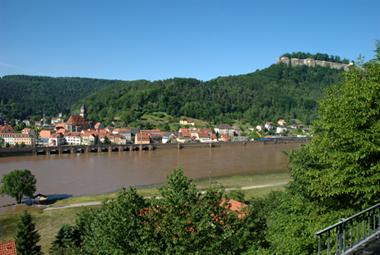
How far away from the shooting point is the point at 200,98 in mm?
110750

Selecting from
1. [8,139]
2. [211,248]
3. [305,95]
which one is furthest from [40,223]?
[305,95]

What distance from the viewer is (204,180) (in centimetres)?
3200

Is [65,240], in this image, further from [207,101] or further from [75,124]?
[207,101]

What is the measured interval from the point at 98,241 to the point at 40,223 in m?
14.6

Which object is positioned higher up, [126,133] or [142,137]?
[126,133]

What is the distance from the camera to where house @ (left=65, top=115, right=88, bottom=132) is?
82.0 metres

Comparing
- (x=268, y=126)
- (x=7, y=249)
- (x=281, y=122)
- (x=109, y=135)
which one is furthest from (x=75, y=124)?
(x=7, y=249)

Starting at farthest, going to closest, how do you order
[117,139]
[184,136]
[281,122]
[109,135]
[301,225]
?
[281,122], [184,136], [109,135], [117,139], [301,225]

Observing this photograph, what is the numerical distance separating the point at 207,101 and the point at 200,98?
2.97 meters

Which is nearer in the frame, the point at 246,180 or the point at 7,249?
the point at 7,249

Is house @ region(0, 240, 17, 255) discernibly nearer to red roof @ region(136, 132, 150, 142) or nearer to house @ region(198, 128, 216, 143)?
red roof @ region(136, 132, 150, 142)

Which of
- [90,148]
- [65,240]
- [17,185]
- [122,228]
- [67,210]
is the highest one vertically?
[122,228]

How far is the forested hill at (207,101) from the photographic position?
10038 centimetres

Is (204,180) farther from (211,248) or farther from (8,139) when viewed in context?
(8,139)
